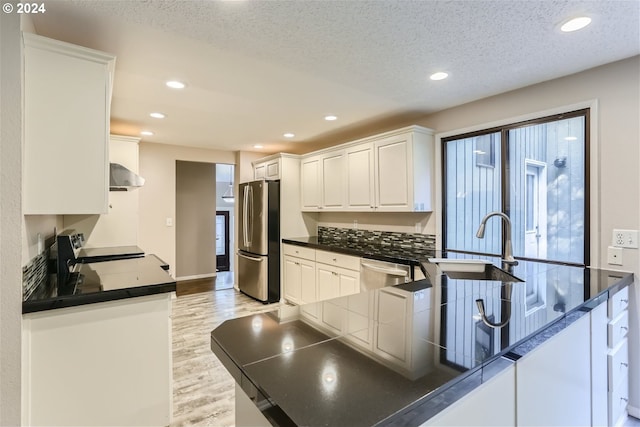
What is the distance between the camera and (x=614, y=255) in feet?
7.12

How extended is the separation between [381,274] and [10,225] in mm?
2635

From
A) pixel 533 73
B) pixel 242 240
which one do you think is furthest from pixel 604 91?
pixel 242 240

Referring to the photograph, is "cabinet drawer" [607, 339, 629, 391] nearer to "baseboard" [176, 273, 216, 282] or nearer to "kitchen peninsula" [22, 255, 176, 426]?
"kitchen peninsula" [22, 255, 176, 426]

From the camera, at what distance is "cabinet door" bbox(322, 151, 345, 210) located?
4.05m

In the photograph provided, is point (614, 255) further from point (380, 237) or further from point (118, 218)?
point (118, 218)

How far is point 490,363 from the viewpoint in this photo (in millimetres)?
871

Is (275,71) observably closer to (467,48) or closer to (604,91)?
(467,48)

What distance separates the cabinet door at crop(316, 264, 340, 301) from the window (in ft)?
4.31

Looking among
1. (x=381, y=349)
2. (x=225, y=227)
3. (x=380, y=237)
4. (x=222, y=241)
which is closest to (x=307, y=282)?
(x=380, y=237)

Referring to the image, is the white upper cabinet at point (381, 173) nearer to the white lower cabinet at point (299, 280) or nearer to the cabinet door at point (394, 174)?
the cabinet door at point (394, 174)

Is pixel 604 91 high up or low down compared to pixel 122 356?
up

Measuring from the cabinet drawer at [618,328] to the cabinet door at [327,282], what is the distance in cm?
239

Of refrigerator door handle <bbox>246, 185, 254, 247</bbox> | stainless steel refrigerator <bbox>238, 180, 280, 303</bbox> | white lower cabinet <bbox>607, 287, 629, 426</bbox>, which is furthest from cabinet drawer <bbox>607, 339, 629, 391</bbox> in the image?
refrigerator door handle <bbox>246, 185, 254, 247</bbox>

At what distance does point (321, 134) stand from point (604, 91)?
114 inches
